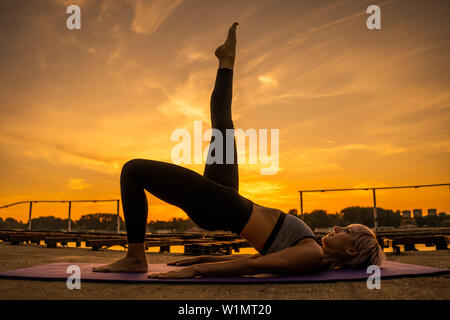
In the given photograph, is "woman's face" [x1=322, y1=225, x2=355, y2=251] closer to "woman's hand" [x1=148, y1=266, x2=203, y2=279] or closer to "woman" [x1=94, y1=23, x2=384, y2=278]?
"woman" [x1=94, y1=23, x2=384, y2=278]

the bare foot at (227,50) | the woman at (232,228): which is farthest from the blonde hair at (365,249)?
the bare foot at (227,50)

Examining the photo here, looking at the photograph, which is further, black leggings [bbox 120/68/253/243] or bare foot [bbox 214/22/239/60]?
bare foot [bbox 214/22/239/60]

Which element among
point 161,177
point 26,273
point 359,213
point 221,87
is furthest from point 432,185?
point 359,213

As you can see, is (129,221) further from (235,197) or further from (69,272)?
(235,197)

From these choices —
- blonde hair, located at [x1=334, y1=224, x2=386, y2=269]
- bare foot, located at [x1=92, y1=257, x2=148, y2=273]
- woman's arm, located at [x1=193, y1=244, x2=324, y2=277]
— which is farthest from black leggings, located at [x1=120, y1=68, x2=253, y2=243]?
blonde hair, located at [x1=334, y1=224, x2=386, y2=269]

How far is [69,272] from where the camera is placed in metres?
2.23

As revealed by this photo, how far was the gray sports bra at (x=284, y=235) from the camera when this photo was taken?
2.13 m

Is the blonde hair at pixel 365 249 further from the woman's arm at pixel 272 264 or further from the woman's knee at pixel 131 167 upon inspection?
the woman's knee at pixel 131 167

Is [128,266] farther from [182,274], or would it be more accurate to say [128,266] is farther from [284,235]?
[284,235]

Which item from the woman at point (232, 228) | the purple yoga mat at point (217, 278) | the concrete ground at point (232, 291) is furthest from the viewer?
the woman at point (232, 228)

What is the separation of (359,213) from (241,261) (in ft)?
115

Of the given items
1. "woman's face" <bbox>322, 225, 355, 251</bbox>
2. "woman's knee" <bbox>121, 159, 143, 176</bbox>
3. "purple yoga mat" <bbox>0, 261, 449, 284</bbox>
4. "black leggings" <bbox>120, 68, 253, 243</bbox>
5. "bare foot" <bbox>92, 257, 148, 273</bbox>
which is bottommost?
"purple yoga mat" <bbox>0, 261, 449, 284</bbox>

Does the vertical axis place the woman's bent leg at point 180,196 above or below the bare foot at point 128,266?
above

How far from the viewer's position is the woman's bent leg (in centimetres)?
212
